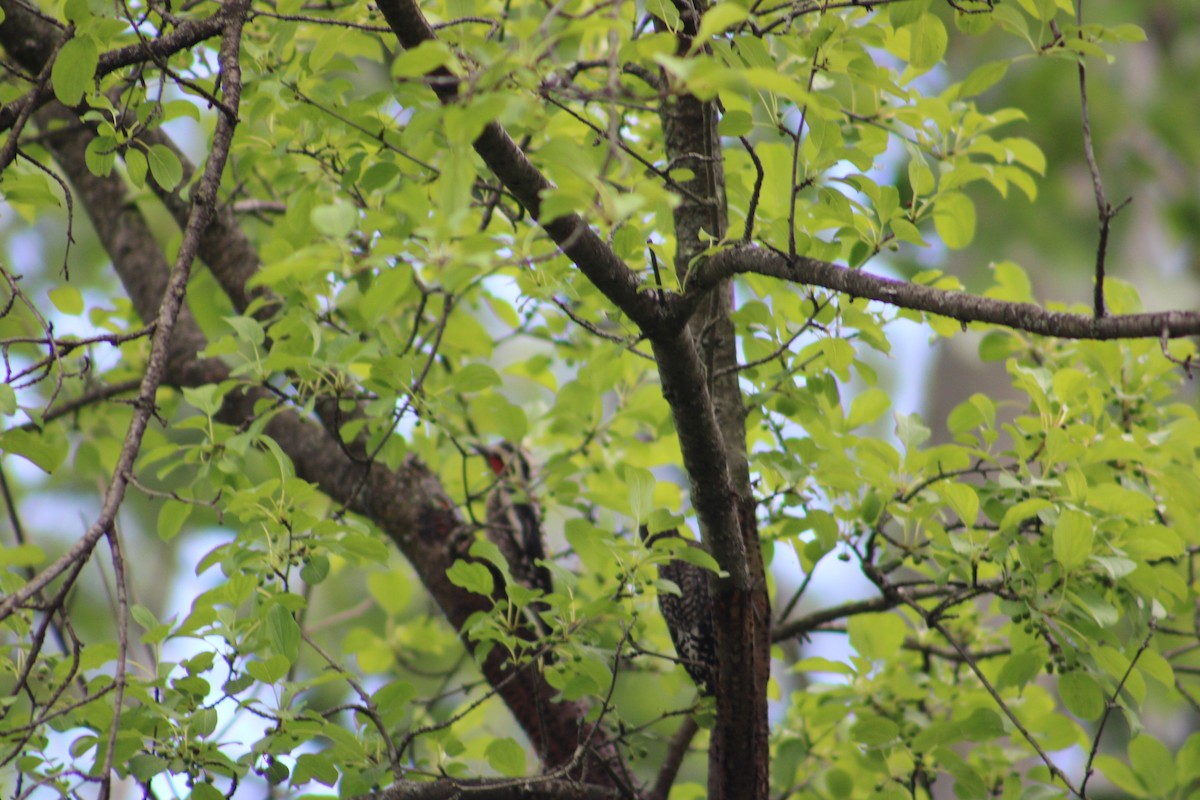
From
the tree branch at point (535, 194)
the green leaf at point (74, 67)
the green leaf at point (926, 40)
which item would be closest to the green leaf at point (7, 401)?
the green leaf at point (74, 67)

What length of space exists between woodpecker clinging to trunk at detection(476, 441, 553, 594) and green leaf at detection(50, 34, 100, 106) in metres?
1.24

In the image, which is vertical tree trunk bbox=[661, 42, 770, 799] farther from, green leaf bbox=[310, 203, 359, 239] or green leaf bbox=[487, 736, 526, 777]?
green leaf bbox=[310, 203, 359, 239]

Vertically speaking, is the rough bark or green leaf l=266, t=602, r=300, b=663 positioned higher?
the rough bark

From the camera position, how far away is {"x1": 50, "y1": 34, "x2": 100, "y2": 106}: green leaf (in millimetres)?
1318

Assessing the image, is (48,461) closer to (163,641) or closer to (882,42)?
(163,641)

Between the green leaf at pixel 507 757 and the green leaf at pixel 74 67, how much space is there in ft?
3.96

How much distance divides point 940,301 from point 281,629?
97 centimetres

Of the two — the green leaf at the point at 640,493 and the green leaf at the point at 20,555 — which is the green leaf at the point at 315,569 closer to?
the green leaf at the point at 640,493

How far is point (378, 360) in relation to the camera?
5.54 feet

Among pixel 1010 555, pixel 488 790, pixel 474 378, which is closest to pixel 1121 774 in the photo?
pixel 1010 555

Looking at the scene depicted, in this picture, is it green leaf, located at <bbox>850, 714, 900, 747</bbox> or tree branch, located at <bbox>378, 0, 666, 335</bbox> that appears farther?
green leaf, located at <bbox>850, 714, 900, 747</bbox>

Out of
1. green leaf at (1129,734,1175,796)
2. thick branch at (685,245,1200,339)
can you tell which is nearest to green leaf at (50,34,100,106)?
thick branch at (685,245,1200,339)

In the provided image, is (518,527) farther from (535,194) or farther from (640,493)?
(535,194)

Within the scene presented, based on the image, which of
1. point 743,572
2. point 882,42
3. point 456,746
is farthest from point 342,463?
point 882,42
